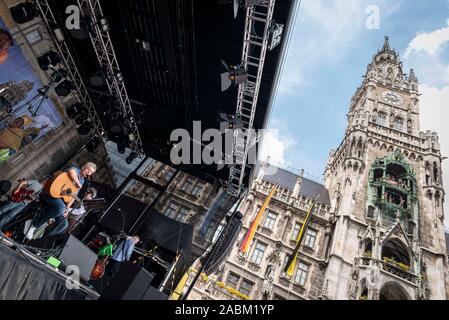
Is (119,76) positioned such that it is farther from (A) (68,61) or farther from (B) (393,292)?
(B) (393,292)

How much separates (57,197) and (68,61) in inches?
222

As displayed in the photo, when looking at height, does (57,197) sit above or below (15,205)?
above

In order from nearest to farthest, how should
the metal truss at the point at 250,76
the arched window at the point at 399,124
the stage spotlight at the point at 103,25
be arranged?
1. the metal truss at the point at 250,76
2. the stage spotlight at the point at 103,25
3. the arched window at the point at 399,124

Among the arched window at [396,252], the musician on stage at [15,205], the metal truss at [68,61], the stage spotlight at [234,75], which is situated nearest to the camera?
the musician on stage at [15,205]

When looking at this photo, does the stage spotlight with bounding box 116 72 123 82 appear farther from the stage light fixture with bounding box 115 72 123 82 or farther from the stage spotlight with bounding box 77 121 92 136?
the stage spotlight with bounding box 77 121 92 136

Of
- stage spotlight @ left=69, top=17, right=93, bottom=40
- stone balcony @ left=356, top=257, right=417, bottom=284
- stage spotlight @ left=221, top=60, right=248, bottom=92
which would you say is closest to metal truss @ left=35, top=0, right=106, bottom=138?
stage spotlight @ left=69, top=17, right=93, bottom=40

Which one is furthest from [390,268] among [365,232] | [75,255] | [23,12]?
[23,12]

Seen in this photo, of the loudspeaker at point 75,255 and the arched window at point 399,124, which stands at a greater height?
the arched window at point 399,124

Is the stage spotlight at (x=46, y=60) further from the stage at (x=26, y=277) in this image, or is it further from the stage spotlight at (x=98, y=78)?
the stage at (x=26, y=277)

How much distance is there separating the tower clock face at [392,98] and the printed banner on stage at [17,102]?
3672cm

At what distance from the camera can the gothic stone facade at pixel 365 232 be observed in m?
19.2

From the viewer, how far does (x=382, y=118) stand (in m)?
32.3

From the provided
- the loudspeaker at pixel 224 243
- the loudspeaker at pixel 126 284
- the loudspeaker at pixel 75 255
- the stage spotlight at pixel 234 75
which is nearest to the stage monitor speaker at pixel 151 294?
the loudspeaker at pixel 126 284

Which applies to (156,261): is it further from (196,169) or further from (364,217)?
(364,217)
